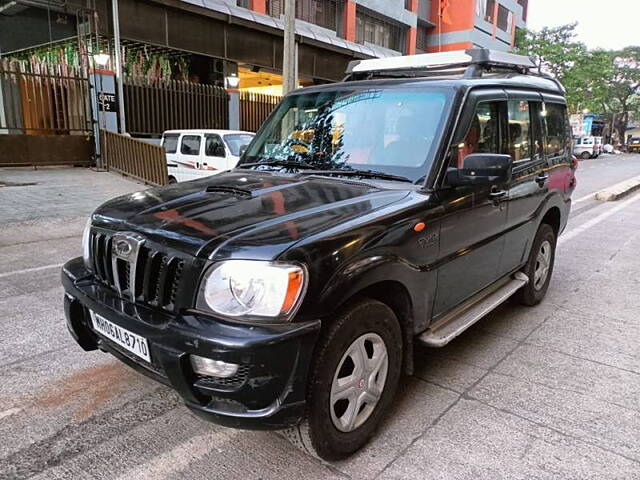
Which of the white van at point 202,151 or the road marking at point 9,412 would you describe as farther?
the white van at point 202,151

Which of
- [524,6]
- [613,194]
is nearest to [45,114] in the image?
[613,194]

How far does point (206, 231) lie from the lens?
2.24 m

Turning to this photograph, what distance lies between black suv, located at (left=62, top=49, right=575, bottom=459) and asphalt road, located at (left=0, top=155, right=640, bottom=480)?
303 millimetres

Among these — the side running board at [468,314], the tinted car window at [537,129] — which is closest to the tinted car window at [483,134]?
the tinted car window at [537,129]

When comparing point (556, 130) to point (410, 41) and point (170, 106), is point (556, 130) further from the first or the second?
point (410, 41)

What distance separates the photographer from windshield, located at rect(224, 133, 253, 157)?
35.7 ft

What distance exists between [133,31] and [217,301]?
14.2m

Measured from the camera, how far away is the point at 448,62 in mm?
3963

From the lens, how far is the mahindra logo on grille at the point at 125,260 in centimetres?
233

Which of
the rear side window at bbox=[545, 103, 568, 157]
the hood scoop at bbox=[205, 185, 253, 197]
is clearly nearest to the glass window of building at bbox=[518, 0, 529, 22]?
the rear side window at bbox=[545, 103, 568, 157]

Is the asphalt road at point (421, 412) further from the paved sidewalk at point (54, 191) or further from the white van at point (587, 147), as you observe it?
the white van at point (587, 147)

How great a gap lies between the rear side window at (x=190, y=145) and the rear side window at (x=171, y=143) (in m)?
0.30

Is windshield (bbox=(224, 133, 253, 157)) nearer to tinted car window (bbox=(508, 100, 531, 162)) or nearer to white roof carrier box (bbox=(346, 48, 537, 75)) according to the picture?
white roof carrier box (bbox=(346, 48, 537, 75))

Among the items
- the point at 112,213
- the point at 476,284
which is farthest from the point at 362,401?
the point at 112,213
